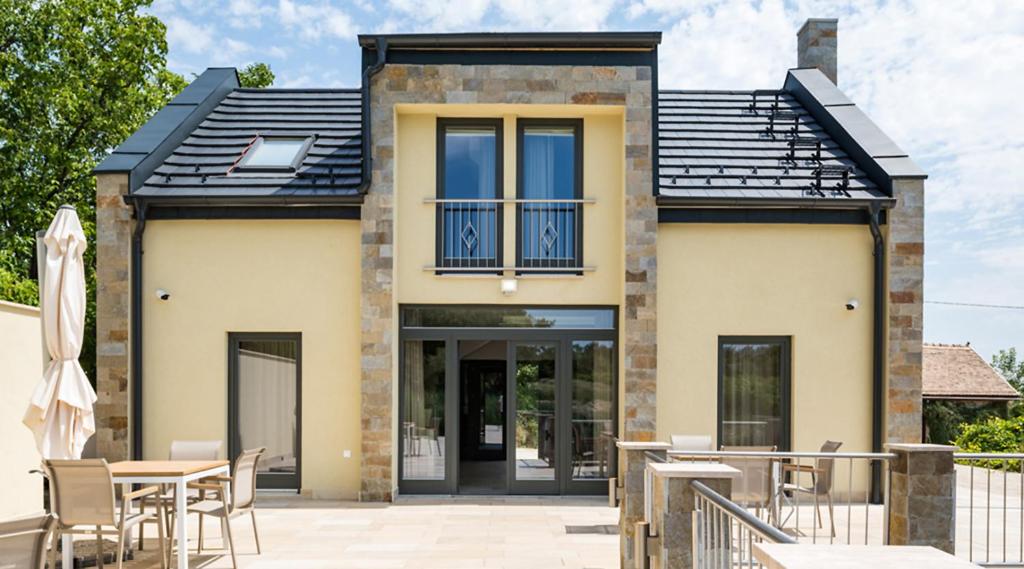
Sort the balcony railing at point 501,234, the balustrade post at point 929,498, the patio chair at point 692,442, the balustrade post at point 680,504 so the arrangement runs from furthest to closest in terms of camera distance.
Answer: the balcony railing at point 501,234 < the patio chair at point 692,442 < the balustrade post at point 929,498 < the balustrade post at point 680,504

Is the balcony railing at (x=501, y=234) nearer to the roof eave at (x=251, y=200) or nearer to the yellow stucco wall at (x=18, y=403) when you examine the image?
the roof eave at (x=251, y=200)

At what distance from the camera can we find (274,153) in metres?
11.4

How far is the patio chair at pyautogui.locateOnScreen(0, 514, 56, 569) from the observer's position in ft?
12.4

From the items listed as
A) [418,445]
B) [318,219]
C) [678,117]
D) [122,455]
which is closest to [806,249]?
[678,117]

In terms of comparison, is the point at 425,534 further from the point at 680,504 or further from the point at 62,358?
the point at 680,504

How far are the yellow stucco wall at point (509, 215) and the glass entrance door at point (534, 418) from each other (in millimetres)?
734

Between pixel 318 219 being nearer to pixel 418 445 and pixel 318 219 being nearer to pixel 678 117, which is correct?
pixel 418 445

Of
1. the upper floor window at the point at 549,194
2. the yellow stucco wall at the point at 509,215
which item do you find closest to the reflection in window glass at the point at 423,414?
the yellow stucco wall at the point at 509,215

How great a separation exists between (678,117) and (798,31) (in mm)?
3809

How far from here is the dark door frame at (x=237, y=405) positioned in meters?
10.4

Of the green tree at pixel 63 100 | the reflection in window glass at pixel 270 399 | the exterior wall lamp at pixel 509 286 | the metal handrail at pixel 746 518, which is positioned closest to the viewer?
the metal handrail at pixel 746 518

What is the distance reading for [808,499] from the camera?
34.0 ft

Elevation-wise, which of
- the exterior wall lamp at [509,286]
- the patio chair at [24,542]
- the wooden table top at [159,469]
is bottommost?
the wooden table top at [159,469]

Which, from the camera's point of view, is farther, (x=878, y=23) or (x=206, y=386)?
(x=878, y=23)
